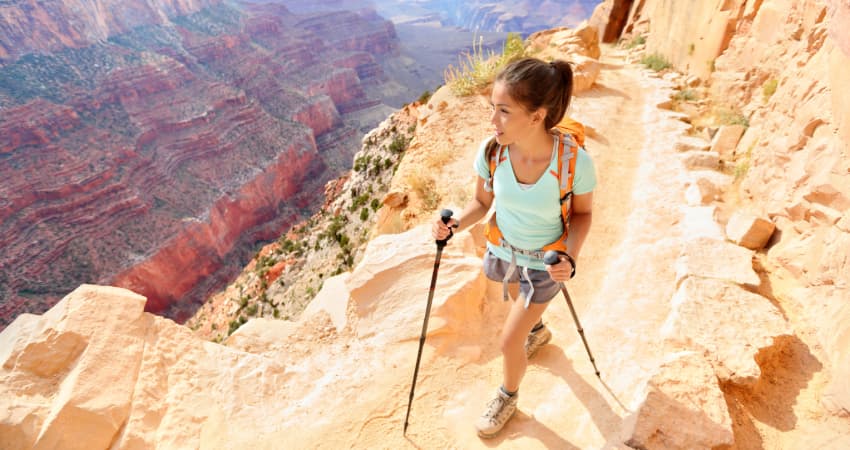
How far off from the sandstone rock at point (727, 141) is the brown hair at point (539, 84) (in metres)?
4.95

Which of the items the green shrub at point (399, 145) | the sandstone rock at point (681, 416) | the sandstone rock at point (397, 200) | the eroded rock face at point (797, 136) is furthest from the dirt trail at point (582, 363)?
the green shrub at point (399, 145)

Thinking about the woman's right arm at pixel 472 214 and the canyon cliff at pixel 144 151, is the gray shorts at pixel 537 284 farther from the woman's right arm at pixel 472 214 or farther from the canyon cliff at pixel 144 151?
the canyon cliff at pixel 144 151

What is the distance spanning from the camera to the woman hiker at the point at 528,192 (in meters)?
1.78

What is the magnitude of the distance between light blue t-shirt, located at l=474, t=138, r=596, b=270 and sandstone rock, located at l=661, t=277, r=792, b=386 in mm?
1369

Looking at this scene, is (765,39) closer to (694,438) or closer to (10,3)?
(694,438)

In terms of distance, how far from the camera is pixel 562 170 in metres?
1.88

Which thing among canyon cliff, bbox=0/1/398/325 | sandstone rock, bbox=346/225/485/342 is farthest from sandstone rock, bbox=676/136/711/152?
canyon cliff, bbox=0/1/398/325

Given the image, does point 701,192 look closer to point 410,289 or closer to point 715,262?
point 715,262

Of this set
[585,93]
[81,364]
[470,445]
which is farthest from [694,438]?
[585,93]

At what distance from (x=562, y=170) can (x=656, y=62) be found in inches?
422

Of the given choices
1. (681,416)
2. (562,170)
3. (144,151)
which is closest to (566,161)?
(562,170)

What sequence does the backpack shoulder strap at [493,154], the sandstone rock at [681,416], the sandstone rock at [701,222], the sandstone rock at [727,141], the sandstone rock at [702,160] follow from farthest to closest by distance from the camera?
the sandstone rock at [727,141] → the sandstone rock at [702,160] → the sandstone rock at [701,222] → the backpack shoulder strap at [493,154] → the sandstone rock at [681,416]

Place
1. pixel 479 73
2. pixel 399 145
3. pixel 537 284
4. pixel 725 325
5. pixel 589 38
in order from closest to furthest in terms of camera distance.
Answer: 1. pixel 537 284
2. pixel 725 325
3. pixel 479 73
4. pixel 399 145
5. pixel 589 38

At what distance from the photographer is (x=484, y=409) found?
2850 millimetres
